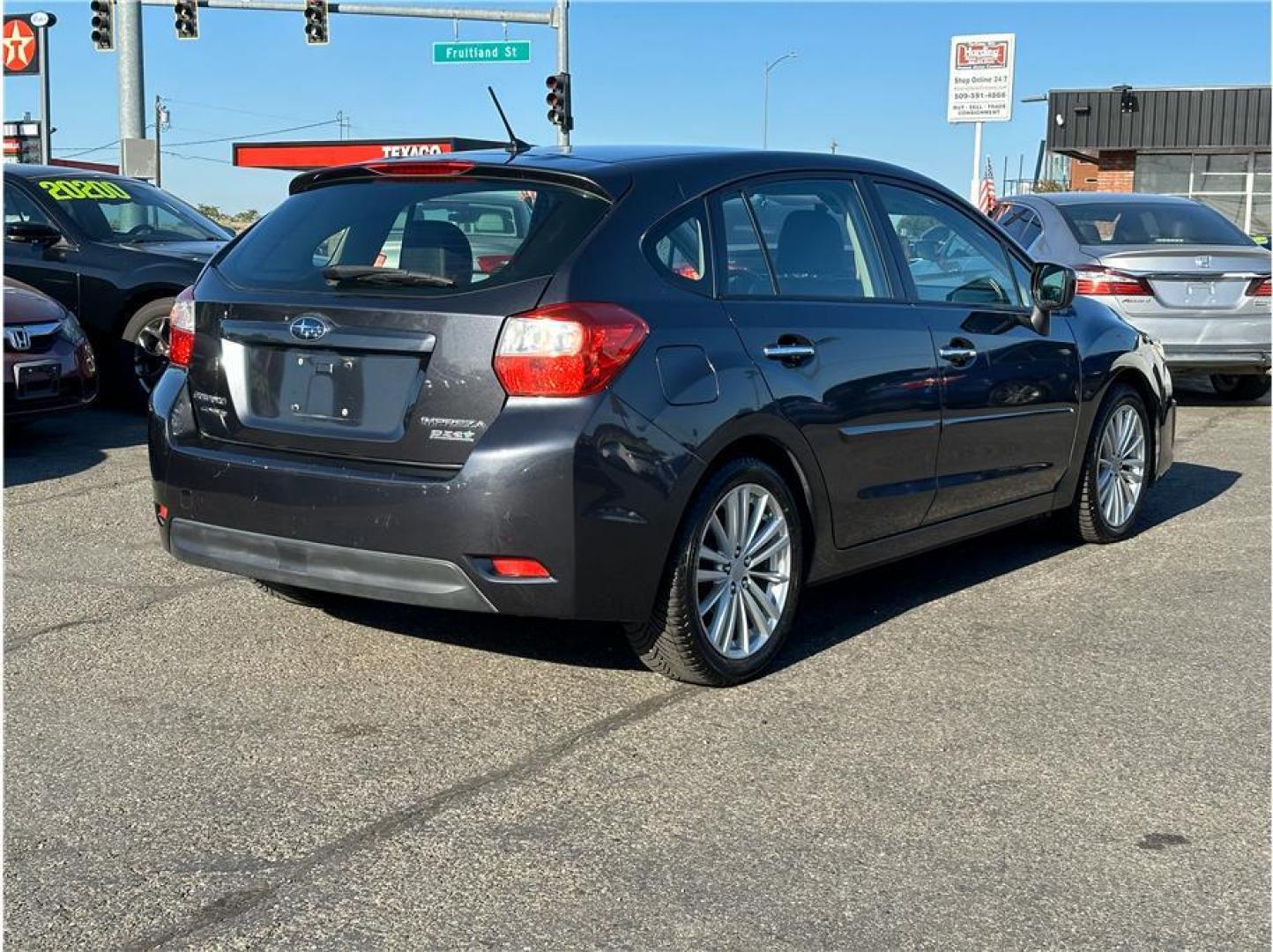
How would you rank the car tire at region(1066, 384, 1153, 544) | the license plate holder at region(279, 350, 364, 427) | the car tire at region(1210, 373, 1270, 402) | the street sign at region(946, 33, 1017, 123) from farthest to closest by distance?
the street sign at region(946, 33, 1017, 123), the car tire at region(1210, 373, 1270, 402), the car tire at region(1066, 384, 1153, 544), the license plate holder at region(279, 350, 364, 427)

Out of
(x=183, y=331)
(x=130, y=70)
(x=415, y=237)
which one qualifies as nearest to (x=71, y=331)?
(x=183, y=331)

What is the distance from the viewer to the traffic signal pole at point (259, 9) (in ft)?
74.0

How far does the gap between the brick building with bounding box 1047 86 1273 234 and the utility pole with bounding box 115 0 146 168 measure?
949 inches

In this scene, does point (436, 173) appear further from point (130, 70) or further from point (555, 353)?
point (130, 70)

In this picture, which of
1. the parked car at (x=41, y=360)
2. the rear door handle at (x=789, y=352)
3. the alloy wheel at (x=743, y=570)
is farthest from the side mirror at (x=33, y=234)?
the alloy wheel at (x=743, y=570)

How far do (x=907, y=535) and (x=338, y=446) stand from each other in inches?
83.6

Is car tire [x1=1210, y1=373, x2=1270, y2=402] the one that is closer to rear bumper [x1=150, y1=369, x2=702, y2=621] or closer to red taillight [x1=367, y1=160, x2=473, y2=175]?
red taillight [x1=367, y1=160, x2=473, y2=175]

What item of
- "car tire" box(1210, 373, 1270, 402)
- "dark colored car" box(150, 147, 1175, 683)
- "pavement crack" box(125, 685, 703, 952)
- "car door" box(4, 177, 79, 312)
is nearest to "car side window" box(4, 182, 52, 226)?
"car door" box(4, 177, 79, 312)

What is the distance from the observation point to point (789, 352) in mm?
4828

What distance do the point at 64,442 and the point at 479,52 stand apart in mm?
20823

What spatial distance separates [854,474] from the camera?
5.14 metres

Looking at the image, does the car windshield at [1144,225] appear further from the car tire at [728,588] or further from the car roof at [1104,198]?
the car tire at [728,588]

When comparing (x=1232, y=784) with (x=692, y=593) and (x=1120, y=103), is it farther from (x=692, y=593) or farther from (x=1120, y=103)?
(x=1120, y=103)

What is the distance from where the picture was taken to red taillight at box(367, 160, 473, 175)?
476 cm
